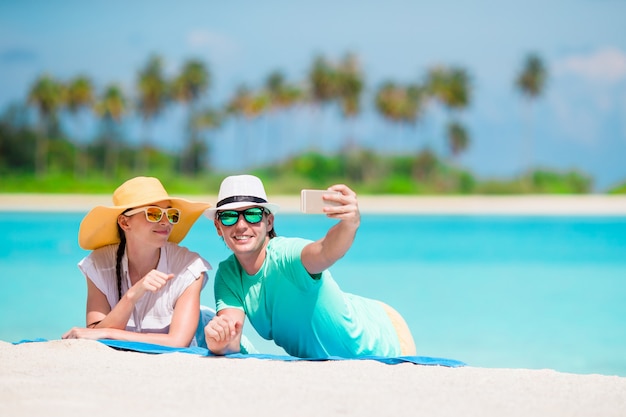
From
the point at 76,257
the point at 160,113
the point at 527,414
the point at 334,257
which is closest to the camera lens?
the point at 527,414

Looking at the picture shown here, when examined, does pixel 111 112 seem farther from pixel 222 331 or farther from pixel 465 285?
pixel 222 331

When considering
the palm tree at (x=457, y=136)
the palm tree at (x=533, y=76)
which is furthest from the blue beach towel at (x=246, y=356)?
the palm tree at (x=533, y=76)

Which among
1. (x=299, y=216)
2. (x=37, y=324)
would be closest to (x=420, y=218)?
(x=299, y=216)

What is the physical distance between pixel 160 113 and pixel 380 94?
13.6 metres

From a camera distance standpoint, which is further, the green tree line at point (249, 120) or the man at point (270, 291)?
the green tree line at point (249, 120)

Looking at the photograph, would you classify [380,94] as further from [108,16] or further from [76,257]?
[76,257]

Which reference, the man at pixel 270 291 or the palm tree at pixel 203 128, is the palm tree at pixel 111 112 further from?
the man at pixel 270 291

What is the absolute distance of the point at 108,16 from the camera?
63.6 meters

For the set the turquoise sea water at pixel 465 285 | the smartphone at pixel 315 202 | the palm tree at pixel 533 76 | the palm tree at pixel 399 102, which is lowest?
the turquoise sea water at pixel 465 285

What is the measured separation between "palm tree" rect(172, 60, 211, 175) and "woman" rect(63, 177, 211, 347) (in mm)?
48644

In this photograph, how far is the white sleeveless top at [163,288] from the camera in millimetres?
4512

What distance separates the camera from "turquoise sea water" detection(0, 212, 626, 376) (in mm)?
8516

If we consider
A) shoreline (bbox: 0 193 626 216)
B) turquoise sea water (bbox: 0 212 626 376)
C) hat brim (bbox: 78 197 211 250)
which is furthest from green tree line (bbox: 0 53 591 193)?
hat brim (bbox: 78 197 211 250)

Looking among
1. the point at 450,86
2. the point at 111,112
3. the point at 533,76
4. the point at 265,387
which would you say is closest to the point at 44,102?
the point at 111,112
